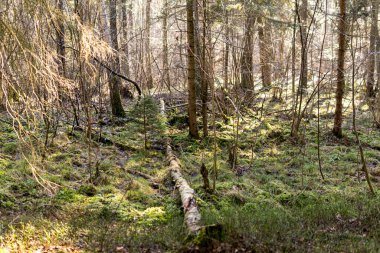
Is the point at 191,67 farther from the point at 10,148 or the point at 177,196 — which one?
the point at 10,148

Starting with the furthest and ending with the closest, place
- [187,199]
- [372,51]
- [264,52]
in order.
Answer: [264,52]
[372,51]
[187,199]

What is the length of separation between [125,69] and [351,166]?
56.3ft

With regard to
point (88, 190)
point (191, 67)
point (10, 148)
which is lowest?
point (88, 190)

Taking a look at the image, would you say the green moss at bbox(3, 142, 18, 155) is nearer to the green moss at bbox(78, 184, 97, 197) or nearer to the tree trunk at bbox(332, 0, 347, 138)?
the green moss at bbox(78, 184, 97, 197)

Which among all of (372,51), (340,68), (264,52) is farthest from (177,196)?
(264,52)

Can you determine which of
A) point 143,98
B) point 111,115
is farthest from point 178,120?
point 143,98

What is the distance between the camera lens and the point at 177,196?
8859mm

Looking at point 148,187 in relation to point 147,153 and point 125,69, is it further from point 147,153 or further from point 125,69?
point 125,69

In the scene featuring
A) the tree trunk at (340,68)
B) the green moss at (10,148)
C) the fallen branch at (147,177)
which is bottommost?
the fallen branch at (147,177)

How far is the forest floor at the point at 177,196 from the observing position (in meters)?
6.04

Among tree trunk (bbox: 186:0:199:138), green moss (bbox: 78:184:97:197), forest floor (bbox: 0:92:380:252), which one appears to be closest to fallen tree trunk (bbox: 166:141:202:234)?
forest floor (bbox: 0:92:380:252)

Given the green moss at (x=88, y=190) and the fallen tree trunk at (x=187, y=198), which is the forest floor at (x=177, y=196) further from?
the fallen tree trunk at (x=187, y=198)

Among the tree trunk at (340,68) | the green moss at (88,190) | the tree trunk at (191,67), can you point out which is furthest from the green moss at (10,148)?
the tree trunk at (340,68)

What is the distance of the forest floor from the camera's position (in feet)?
19.8
